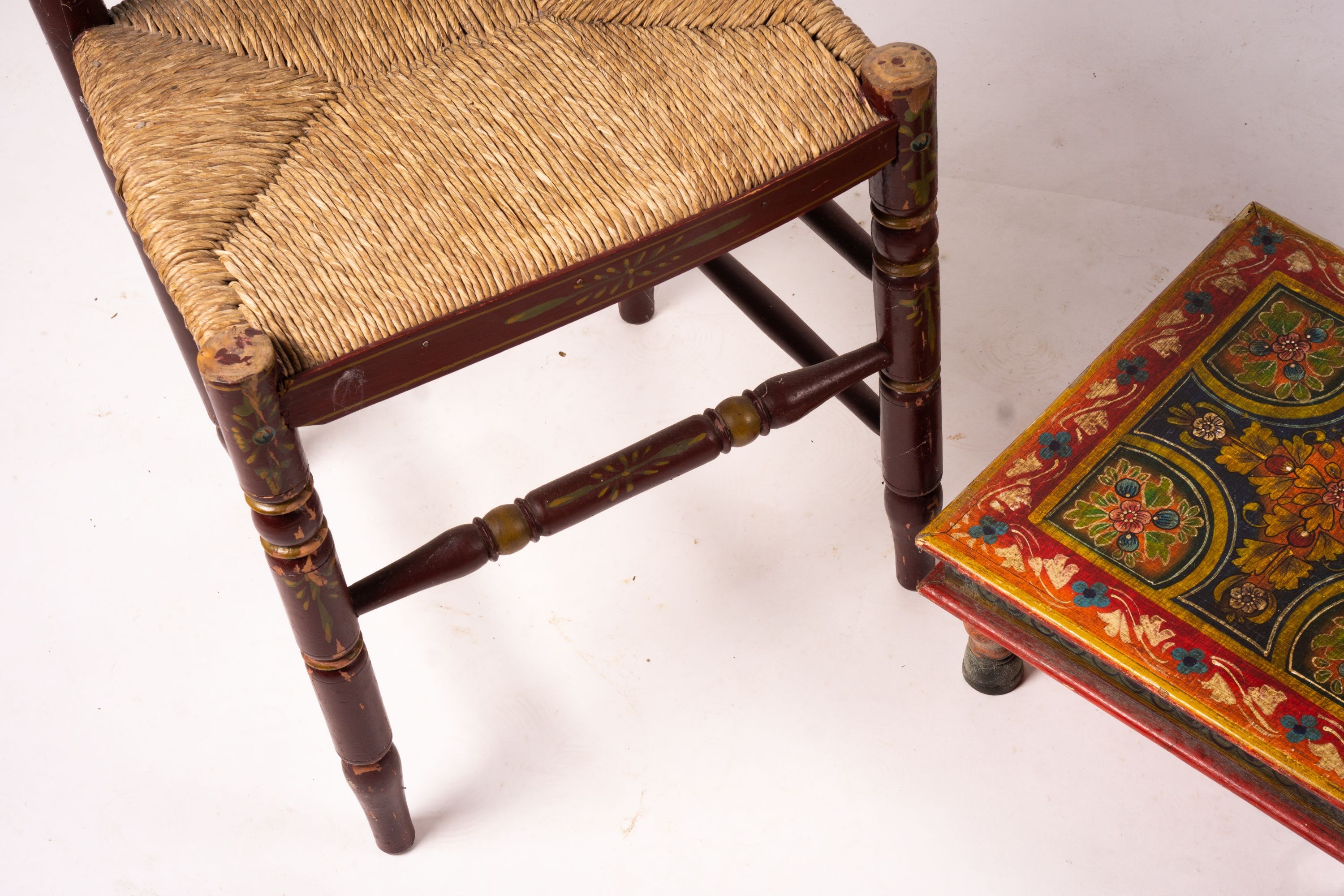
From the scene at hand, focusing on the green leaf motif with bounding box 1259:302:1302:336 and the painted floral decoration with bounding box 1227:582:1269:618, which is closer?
the painted floral decoration with bounding box 1227:582:1269:618

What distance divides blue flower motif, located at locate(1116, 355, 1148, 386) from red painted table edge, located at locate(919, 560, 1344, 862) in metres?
0.18

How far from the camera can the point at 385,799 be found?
102 centimetres

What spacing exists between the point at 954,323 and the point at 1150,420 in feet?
1.18

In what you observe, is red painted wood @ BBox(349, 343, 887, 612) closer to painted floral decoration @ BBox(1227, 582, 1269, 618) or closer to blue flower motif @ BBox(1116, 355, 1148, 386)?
blue flower motif @ BBox(1116, 355, 1148, 386)

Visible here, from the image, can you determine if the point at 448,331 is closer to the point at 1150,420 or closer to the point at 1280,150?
the point at 1150,420

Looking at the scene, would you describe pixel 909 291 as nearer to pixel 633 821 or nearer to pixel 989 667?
pixel 989 667

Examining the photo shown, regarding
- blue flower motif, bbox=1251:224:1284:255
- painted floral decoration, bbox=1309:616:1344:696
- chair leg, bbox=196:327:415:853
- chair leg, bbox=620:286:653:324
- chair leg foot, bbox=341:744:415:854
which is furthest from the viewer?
chair leg, bbox=620:286:653:324

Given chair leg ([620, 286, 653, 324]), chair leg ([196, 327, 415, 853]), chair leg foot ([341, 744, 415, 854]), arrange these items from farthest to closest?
chair leg ([620, 286, 653, 324])
chair leg foot ([341, 744, 415, 854])
chair leg ([196, 327, 415, 853])

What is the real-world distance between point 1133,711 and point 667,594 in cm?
40

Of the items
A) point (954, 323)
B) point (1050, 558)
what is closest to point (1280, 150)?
point (954, 323)

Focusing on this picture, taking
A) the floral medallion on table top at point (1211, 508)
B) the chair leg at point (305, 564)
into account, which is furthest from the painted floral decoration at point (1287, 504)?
the chair leg at point (305, 564)

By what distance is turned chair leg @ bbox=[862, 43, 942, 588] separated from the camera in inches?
35.6

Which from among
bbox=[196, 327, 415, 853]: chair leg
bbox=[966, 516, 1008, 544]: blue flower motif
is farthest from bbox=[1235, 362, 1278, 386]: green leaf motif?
bbox=[196, 327, 415, 853]: chair leg

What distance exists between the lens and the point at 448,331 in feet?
2.78
